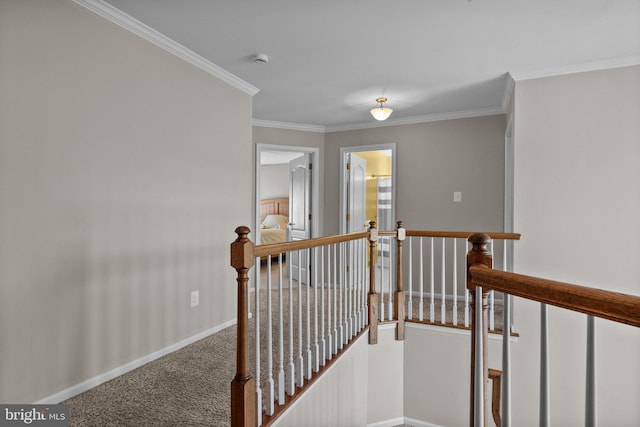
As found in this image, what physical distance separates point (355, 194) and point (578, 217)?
9.45 ft

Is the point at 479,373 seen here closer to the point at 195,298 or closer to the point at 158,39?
the point at 195,298

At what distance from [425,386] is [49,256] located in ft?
10.6

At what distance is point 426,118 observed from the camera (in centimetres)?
460

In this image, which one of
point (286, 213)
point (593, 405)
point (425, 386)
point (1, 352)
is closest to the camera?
point (593, 405)

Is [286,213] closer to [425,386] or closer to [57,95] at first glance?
[425,386]

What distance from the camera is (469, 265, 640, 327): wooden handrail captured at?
0.75 metres

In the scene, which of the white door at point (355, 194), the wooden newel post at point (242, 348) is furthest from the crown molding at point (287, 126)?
the wooden newel post at point (242, 348)

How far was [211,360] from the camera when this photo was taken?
2.55 m

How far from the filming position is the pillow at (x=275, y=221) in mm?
8258

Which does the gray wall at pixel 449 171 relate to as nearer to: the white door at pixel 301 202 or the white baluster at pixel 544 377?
the white door at pixel 301 202

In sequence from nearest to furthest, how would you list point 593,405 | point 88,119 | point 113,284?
point 593,405, point 88,119, point 113,284

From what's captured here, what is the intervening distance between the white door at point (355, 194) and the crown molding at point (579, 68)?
97.8 inches

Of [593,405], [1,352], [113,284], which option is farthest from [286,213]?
[593,405]

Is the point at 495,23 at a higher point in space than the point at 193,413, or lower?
higher
